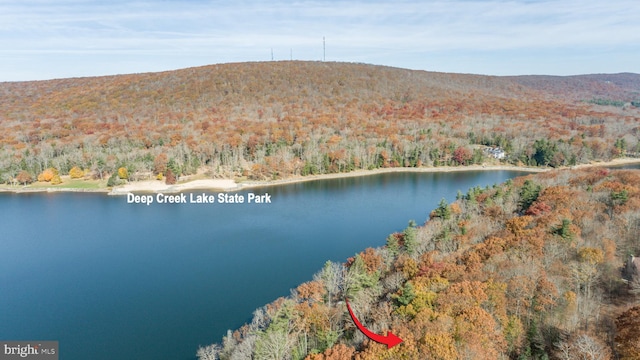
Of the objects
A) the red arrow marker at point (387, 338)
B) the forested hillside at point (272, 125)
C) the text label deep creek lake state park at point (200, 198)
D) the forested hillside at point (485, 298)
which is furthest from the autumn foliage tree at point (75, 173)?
the red arrow marker at point (387, 338)

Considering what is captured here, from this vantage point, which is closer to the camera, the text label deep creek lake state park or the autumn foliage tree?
the text label deep creek lake state park

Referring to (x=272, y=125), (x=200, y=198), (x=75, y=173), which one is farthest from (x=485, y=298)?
(x=272, y=125)

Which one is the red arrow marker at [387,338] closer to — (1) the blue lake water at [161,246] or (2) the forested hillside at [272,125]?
(1) the blue lake water at [161,246]

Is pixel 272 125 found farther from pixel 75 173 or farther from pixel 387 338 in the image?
pixel 387 338

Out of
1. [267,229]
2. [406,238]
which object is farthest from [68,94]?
[406,238]

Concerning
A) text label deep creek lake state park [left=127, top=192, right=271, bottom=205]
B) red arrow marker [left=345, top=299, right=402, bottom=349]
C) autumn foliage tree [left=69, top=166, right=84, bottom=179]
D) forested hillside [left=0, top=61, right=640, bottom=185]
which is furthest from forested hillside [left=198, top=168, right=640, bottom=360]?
autumn foliage tree [left=69, top=166, right=84, bottom=179]

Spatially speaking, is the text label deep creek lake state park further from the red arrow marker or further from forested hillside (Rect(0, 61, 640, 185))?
the red arrow marker
